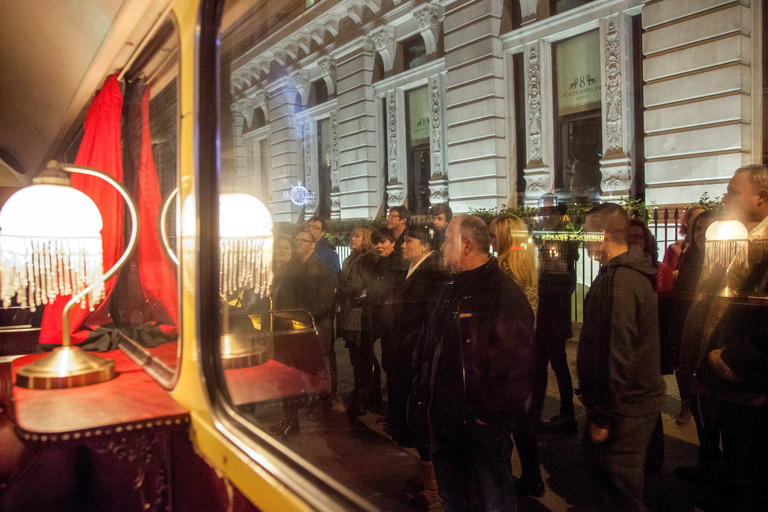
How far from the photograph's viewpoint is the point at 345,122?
13289 mm

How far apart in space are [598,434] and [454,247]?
3.39 ft

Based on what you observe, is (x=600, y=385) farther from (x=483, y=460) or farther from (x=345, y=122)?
(x=345, y=122)

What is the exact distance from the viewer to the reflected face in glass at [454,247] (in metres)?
2.45

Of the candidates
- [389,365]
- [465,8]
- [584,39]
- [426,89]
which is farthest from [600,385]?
[426,89]

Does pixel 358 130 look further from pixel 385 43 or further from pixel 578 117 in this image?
pixel 578 117

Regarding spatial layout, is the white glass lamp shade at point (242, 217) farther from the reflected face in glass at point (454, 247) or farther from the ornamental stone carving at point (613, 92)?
the ornamental stone carving at point (613, 92)

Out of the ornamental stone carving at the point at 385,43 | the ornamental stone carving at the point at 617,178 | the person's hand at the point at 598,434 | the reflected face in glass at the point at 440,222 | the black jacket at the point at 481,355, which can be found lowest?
the person's hand at the point at 598,434

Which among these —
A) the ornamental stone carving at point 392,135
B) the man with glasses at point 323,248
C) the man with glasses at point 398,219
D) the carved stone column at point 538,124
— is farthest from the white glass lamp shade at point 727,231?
the ornamental stone carving at point 392,135

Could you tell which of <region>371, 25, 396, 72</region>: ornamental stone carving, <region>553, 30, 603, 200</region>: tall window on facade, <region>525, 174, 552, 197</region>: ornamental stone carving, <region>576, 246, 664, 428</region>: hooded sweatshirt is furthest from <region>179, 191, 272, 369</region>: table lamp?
<region>371, 25, 396, 72</region>: ornamental stone carving

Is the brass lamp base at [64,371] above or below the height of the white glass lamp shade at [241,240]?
below

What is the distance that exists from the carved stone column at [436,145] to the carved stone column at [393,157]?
1.02 metres

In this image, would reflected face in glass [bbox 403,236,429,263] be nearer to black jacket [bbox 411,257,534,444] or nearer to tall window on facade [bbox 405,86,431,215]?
black jacket [bbox 411,257,534,444]

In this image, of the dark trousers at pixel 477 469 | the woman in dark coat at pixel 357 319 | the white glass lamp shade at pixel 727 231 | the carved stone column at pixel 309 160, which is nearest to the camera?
the white glass lamp shade at pixel 727 231

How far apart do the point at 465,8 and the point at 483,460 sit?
10344mm
